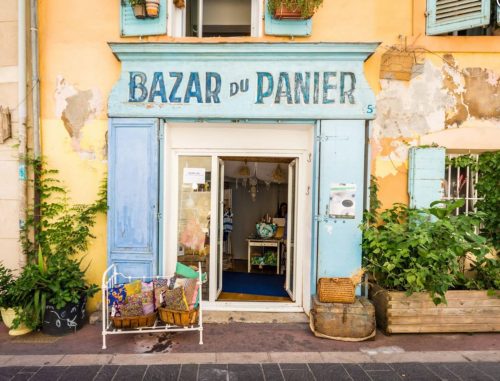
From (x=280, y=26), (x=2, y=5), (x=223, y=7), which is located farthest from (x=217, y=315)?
(x=2, y=5)

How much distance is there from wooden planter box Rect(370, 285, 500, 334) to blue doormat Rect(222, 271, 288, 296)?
6.70ft

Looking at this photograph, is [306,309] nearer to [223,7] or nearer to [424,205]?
[424,205]

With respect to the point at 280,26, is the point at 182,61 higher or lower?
lower

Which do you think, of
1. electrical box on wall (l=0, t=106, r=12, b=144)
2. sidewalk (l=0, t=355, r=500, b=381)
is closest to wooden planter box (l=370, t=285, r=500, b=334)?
sidewalk (l=0, t=355, r=500, b=381)

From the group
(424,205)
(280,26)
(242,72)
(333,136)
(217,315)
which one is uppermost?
(280,26)

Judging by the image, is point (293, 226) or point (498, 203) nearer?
point (498, 203)

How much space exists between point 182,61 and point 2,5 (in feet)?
9.34

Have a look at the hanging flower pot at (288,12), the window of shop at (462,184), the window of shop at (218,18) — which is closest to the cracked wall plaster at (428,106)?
the window of shop at (462,184)

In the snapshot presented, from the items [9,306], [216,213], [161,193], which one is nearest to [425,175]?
[216,213]

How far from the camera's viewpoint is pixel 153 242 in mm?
4852

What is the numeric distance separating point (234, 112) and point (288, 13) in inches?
62.6

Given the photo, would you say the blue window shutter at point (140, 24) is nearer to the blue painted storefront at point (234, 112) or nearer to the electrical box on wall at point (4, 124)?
the blue painted storefront at point (234, 112)

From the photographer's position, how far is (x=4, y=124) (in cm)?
489

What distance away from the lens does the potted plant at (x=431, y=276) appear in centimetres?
418
